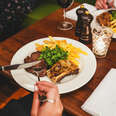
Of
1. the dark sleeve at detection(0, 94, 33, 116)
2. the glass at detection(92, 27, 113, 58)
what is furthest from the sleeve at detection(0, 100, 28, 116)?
the glass at detection(92, 27, 113, 58)

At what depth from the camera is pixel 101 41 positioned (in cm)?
120

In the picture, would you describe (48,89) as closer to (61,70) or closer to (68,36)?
(61,70)

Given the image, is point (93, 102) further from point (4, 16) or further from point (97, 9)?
point (4, 16)

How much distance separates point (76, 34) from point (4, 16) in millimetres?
1825

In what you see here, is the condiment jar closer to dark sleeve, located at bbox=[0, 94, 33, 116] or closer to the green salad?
the green salad

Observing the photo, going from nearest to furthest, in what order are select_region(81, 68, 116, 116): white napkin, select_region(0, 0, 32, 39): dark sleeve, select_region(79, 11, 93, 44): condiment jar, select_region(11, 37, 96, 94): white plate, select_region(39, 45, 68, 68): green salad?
select_region(81, 68, 116, 116): white napkin < select_region(11, 37, 96, 94): white plate < select_region(39, 45, 68, 68): green salad < select_region(79, 11, 93, 44): condiment jar < select_region(0, 0, 32, 39): dark sleeve

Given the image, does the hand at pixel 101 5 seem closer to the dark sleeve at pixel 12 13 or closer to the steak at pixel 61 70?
the steak at pixel 61 70

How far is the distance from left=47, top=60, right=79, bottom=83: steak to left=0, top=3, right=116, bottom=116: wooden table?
0.12 m

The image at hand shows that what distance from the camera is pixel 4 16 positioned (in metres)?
2.85

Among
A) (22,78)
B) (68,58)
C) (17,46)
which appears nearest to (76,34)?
(68,58)

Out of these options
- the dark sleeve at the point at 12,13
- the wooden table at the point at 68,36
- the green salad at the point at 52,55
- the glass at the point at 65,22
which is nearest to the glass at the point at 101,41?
the wooden table at the point at 68,36

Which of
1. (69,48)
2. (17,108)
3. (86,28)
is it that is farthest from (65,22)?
(17,108)

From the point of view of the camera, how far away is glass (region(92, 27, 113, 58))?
1192mm

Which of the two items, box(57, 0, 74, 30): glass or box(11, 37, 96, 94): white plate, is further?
box(57, 0, 74, 30): glass
